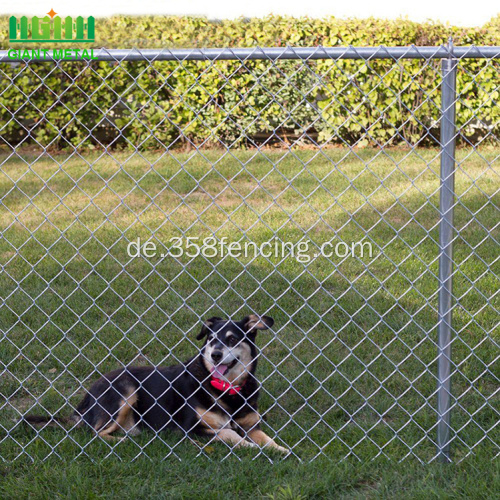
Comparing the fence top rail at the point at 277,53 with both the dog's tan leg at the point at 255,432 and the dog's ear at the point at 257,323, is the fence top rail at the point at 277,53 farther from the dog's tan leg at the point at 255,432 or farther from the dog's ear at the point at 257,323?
the dog's tan leg at the point at 255,432

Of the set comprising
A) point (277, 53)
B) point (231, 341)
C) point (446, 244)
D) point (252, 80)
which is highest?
point (277, 53)

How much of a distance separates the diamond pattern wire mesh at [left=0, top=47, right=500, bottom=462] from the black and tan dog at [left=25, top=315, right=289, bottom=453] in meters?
0.10

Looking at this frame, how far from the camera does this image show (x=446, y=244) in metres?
2.69

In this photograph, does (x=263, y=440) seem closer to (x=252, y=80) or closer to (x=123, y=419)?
(x=123, y=419)

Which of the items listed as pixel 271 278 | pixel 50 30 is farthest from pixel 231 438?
pixel 50 30

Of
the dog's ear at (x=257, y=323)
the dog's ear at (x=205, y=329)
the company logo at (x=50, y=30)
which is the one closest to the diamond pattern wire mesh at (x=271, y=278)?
the dog's ear at (x=257, y=323)

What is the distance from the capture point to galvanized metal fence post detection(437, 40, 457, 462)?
8.41 ft

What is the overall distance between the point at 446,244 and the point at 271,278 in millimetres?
2507

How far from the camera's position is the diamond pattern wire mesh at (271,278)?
9.95 feet

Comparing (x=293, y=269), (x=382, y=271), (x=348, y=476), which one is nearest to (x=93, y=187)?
(x=293, y=269)

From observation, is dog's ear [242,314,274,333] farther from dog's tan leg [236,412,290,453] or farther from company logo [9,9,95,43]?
company logo [9,9,95,43]

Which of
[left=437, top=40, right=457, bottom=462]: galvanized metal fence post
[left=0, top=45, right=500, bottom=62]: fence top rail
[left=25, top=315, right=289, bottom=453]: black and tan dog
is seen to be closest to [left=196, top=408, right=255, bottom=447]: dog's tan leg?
[left=25, top=315, right=289, bottom=453]: black and tan dog

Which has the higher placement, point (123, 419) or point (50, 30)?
point (50, 30)

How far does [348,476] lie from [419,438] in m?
0.52
